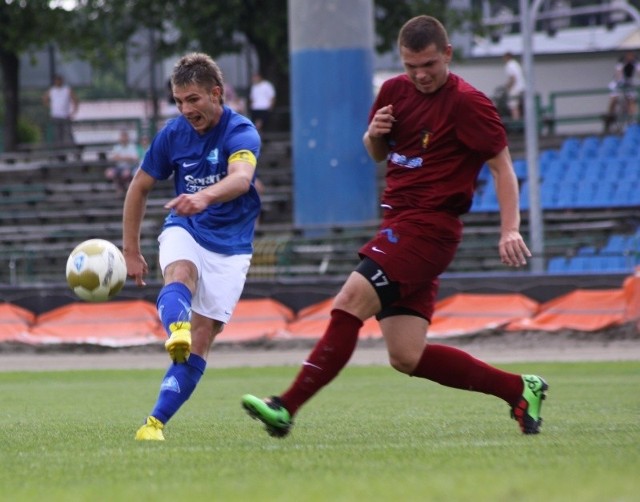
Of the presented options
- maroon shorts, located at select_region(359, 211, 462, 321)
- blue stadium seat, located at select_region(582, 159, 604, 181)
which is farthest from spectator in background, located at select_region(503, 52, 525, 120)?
maroon shorts, located at select_region(359, 211, 462, 321)

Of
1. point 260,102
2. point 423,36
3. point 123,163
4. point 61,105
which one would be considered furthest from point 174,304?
point 61,105

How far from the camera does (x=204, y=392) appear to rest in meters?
12.8

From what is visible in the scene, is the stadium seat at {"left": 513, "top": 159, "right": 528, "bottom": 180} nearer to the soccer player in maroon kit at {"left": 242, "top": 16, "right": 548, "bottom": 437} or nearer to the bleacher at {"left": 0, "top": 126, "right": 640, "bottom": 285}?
the bleacher at {"left": 0, "top": 126, "right": 640, "bottom": 285}

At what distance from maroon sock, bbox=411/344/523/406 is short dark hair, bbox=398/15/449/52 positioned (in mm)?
1623

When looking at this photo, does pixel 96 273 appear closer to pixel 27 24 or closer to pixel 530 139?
pixel 530 139

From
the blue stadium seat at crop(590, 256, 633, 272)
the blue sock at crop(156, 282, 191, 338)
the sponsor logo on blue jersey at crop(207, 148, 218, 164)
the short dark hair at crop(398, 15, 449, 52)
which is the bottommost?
the blue stadium seat at crop(590, 256, 633, 272)

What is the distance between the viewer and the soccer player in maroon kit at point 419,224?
6.88 metres

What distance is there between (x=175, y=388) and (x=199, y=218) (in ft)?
3.31

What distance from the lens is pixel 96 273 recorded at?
7.49 metres

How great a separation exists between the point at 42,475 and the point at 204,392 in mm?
7117

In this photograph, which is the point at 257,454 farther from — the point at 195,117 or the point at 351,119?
the point at 351,119

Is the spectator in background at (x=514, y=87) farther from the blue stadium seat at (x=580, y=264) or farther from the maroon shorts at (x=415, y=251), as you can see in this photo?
the maroon shorts at (x=415, y=251)

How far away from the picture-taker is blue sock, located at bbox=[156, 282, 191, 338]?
693cm

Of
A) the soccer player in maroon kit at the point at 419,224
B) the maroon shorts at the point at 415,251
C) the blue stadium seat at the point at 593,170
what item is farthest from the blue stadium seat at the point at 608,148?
the maroon shorts at the point at 415,251
